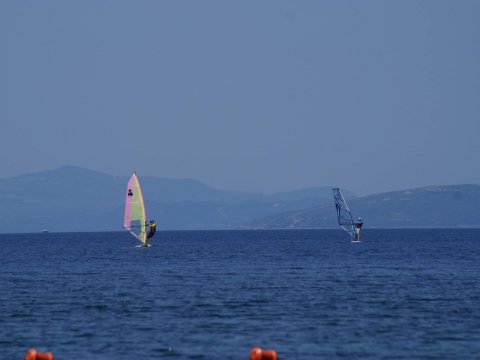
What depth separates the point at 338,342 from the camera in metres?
55.7

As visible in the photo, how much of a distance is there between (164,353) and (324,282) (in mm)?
44465

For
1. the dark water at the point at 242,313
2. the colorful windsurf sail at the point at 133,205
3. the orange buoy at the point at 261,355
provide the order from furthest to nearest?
the colorful windsurf sail at the point at 133,205 → the dark water at the point at 242,313 → the orange buoy at the point at 261,355

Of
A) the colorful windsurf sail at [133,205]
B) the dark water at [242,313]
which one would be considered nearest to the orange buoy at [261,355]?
the dark water at [242,313]

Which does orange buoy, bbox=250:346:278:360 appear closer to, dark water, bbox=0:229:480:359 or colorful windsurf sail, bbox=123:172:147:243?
dark water, bbox=0:229:480:359

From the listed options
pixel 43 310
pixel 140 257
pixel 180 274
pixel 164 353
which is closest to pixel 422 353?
pixel 164 353

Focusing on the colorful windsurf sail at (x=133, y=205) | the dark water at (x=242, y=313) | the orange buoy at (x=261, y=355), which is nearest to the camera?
the orange buoy at (x=261, y=355)

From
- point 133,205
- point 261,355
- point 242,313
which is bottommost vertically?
point 261,355

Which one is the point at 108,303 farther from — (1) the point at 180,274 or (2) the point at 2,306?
(1) the point at 180,274

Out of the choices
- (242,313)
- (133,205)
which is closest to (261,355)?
(242,313)

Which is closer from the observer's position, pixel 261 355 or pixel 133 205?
pixel 261 355

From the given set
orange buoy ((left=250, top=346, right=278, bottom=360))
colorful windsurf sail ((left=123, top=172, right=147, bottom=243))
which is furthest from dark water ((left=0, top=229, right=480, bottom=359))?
colorful windsurf sail ((left=123, top=172, right=147, bottom=243))

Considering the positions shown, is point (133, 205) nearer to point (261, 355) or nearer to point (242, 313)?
point (242, 313)

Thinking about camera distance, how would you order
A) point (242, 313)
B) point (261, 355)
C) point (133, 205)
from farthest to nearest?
point (133, 205)
point (242, 313)
point (261, 355)

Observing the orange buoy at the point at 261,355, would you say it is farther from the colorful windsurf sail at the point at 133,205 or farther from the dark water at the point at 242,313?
the colorful windsurf sail at the point at 133,205
